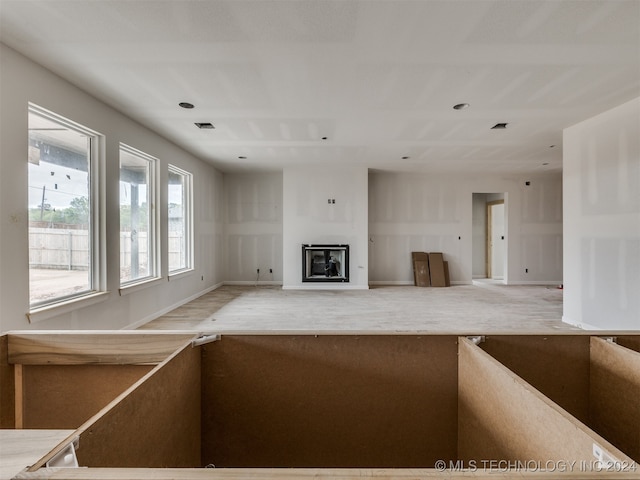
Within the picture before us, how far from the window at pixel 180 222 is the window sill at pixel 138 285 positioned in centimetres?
63

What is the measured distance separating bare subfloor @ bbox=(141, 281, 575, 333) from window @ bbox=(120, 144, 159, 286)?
770 mm

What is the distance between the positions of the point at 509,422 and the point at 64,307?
136 inches

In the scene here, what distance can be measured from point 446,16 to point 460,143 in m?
3.21

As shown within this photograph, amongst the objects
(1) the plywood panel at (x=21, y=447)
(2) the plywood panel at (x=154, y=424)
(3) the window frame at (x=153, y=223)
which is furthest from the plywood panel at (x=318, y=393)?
(3) the window frame at (x=153, y=223)

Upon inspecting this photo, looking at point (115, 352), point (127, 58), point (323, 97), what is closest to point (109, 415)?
point (115, 352)

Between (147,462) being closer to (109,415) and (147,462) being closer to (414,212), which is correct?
(109,415)

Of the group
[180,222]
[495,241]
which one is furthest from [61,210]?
[495,241]

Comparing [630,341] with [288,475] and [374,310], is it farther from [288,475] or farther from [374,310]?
[374,310]

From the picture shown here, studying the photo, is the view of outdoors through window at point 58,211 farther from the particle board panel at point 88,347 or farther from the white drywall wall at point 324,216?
the white drywall wall at point 324,216

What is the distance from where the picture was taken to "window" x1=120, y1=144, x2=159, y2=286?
12.6 ft

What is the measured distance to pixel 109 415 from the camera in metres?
0.70

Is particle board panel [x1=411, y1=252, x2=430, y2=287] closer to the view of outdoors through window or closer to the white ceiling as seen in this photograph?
the white ceiling

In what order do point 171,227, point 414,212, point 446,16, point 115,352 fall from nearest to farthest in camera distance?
point 115,352 < point 446,16 < point 171,227 < point 414,212

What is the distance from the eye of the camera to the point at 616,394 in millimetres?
1141
